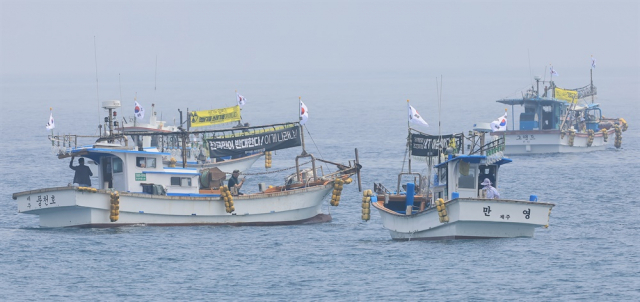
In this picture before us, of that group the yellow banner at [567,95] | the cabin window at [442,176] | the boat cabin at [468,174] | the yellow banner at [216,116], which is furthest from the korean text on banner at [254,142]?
the yellow banner at [567,95]

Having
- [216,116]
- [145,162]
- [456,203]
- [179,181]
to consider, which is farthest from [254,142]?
[216,116]

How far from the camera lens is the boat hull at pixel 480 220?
4694 cm

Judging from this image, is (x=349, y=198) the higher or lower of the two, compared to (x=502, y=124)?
lower

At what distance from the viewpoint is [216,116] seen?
83.8 m

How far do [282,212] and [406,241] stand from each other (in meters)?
8.26

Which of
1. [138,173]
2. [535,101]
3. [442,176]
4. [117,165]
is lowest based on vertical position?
[442,176]

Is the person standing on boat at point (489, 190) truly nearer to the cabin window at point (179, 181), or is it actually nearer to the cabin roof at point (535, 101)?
the cabin window at point (179, 181)

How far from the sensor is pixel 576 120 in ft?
337

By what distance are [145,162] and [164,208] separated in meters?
2.65

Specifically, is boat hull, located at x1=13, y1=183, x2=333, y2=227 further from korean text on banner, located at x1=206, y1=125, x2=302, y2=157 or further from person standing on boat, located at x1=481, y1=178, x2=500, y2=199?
person standing on boat, located at x1=481, y1=178, x2=500, y2=199

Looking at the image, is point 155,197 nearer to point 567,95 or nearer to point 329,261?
point 329,261

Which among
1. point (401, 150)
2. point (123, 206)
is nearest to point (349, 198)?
point (123, 206)

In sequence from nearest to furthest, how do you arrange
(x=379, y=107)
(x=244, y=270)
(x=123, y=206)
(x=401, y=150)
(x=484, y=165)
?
(x=244, y=270) → (x=484, y=165) → (x=123, y=206) → (x=401, y=150) → (x=379, y=107)

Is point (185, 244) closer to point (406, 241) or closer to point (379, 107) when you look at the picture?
point (406, 241)
